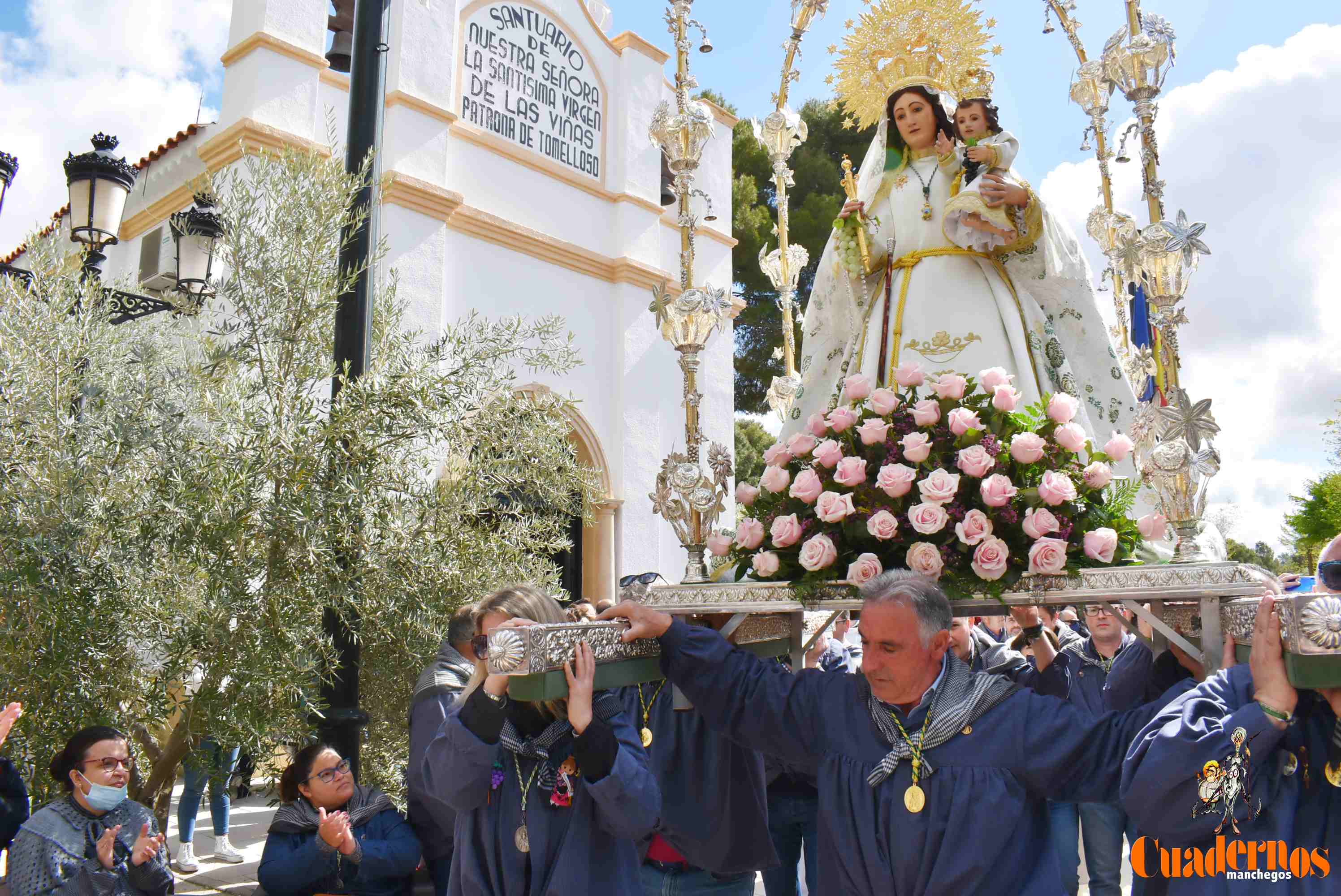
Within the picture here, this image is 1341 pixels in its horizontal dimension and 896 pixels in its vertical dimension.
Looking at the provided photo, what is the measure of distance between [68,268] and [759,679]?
12.4 feet

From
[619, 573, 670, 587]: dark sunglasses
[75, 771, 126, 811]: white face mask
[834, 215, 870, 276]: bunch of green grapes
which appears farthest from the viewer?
[834, 215, 870, 276]: bunch of green grapes

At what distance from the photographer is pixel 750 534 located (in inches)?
124

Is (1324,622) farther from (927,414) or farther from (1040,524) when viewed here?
(927,414)

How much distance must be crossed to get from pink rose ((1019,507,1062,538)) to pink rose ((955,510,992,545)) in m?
0.10

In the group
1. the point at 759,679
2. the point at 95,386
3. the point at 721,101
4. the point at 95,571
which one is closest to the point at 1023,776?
the point at 759,679

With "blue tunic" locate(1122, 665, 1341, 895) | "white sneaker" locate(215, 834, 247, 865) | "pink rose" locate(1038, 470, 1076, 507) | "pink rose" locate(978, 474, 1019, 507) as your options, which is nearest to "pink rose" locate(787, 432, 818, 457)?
"pink rose" locate(978, 474, 1019, 507)

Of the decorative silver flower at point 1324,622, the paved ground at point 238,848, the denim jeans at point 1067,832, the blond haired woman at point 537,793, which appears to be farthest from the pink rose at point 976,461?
the paved ground at point 238,848

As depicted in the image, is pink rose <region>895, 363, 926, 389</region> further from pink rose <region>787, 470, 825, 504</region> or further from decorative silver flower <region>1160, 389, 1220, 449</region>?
decorative silver flower <region>1160, 389, 1220, 449</region>

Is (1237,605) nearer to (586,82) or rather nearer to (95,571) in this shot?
(95,571)

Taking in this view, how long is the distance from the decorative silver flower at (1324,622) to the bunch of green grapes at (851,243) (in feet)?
7.95

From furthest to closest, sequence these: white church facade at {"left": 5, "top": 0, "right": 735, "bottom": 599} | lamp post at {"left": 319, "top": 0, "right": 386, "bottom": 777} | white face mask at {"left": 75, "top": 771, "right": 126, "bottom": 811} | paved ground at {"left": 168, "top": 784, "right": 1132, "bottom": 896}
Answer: white church facade at {"left": 5, "top": 0, "right": 735, "bottom": 599} → paved ground at {"left": 168, "top": 784, "right": 1132, "bottom": 896} → lamp post at {"left": 319, "top": 0, "right": 386, "bottom": 777} → white face mask at {"left": 75, "top": 771, "right": 126, "bottom": 811}

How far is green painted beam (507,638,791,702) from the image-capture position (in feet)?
7.72

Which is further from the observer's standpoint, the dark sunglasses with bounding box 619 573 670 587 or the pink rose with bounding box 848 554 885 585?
the dark sunglasses with bounding box 619 573 670 587

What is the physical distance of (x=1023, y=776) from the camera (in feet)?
7.57
